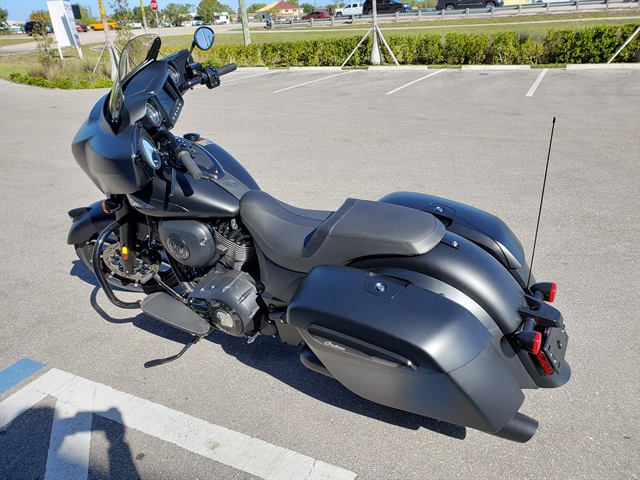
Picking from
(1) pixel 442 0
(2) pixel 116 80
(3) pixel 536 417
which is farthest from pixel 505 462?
(1) pixel 442 0

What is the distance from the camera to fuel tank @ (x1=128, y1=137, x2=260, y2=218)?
2.66 m

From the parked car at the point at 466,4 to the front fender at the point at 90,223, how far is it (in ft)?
128

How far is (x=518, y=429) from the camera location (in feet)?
6.86

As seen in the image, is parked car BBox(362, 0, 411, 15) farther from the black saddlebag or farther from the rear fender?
the black saddlebag

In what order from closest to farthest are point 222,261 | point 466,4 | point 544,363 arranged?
point 544,363
point 222,261
point 466,4

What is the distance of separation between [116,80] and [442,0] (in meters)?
41.1

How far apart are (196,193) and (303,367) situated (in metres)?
1.21

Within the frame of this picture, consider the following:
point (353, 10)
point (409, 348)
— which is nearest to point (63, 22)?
point (409, 348)

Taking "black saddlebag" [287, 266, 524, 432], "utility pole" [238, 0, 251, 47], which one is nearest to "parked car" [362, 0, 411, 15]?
"utility pole" [238, 0, 251, 47]

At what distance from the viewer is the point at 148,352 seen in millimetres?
3189

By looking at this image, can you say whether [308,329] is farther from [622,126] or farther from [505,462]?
[622,126]

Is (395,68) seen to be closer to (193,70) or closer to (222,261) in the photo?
(193,70)

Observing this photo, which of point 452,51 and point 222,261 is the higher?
point 222,261

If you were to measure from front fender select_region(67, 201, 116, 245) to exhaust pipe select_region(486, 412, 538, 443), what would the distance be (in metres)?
2.81
